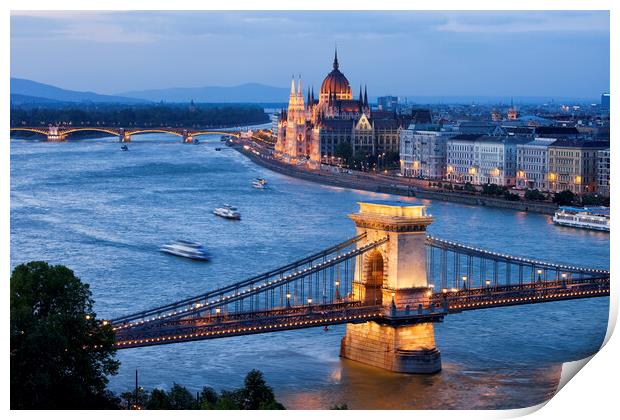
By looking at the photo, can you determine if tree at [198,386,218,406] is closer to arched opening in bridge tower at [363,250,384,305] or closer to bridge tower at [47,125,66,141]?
arched opening in bridge tower at [363,250,384,305]

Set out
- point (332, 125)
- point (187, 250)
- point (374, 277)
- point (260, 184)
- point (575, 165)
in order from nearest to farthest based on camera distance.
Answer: point (374, 277)
point (187, 250)
point (575, 165)
point (260, 184)
point (332, 125)

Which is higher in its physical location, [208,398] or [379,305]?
[379,305]

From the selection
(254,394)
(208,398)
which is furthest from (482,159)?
(254,394)

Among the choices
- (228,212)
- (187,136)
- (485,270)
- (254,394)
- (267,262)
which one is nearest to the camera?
(254,394)

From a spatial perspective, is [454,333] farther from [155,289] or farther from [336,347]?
[155,289]

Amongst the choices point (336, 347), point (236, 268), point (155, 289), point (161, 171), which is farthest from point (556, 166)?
point (336, 347)

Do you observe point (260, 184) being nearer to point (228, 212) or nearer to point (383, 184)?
point (383, 184)
